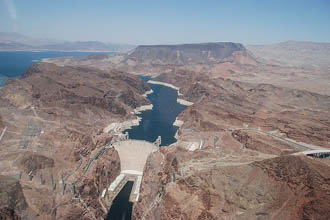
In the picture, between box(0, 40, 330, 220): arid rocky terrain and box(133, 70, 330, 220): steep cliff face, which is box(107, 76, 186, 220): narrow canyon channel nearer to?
box(0, 40, 330, 220): arid rocky terrain

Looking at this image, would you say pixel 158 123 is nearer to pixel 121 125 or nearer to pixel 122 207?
pixel 121 125

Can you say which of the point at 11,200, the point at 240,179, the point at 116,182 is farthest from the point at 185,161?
the point at 11,200

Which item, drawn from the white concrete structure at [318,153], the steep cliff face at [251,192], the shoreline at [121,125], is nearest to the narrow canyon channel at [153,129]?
the shoreline at [121,125]

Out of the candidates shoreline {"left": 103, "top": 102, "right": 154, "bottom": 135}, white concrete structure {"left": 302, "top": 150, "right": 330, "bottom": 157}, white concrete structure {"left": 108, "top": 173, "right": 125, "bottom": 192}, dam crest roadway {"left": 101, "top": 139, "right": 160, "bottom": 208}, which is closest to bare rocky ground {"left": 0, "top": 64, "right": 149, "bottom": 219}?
white concrete structure {"left": 108, "top": 173, "right": 125, "bottom": 192}

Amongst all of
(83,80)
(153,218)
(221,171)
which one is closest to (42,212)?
(153,218)

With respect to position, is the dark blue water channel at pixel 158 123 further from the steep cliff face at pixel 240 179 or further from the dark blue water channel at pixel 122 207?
the dark blue water channel at pixel 122 207
